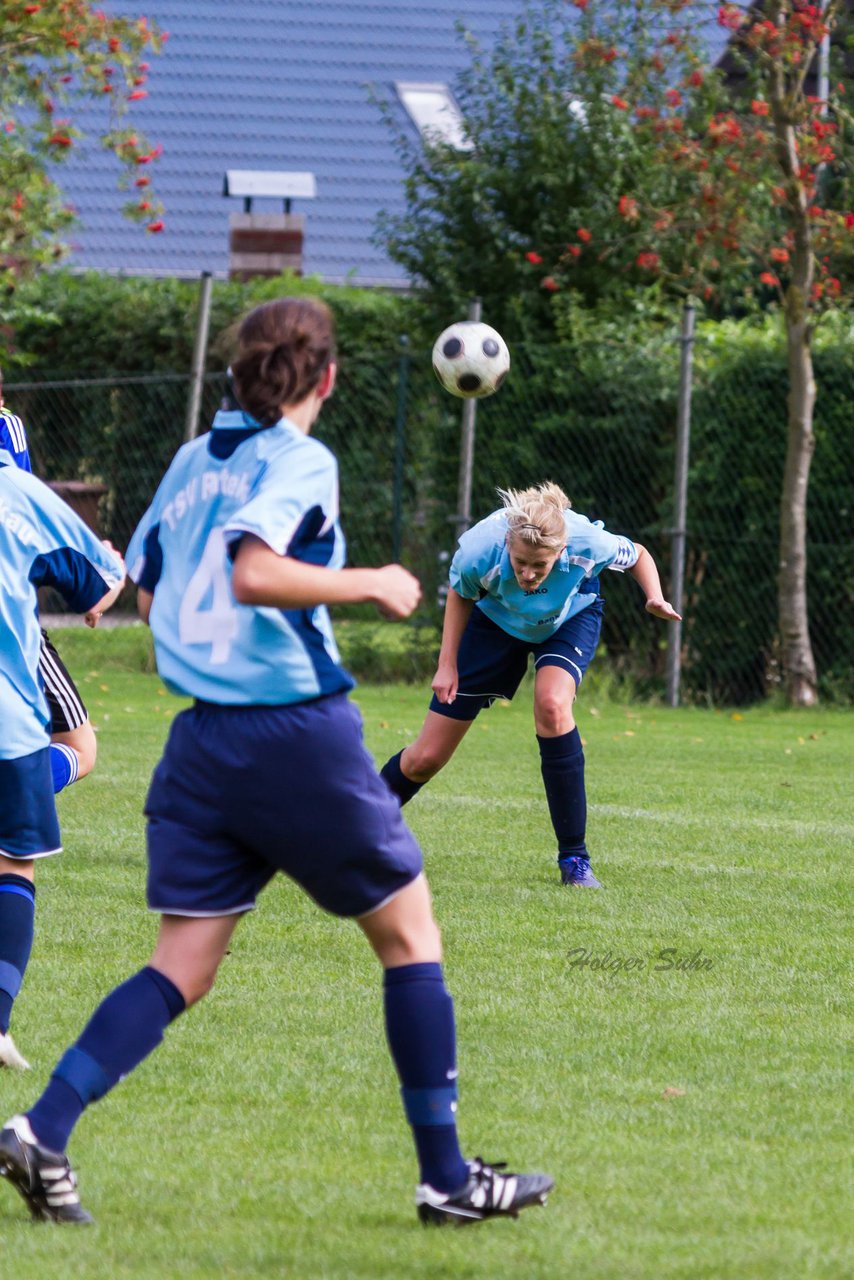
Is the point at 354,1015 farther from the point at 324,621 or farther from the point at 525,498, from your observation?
the point at 525,498

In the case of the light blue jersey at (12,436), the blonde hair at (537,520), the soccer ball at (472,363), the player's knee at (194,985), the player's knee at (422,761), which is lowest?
the player's knee at (422,761)

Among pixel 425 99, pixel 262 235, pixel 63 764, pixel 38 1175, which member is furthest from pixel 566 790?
pixel 425 99

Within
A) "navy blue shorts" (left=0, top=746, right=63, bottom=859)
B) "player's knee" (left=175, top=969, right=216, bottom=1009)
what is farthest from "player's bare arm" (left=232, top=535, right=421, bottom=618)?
"navy blue shorts" (left=0, top=746, right=63, bottom=859)

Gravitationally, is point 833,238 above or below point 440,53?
below

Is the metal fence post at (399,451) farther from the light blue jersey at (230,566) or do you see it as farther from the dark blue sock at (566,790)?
the light blue jersey at (230,566)

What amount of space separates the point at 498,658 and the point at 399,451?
7.92m

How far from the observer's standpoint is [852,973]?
5.26 meters

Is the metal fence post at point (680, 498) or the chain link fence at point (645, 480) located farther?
the chain link fence at point (645, 480)

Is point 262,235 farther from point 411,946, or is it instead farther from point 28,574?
point 411,946

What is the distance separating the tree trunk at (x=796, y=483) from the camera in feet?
42.6

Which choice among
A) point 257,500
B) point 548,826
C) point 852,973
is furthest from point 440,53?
point 257,500

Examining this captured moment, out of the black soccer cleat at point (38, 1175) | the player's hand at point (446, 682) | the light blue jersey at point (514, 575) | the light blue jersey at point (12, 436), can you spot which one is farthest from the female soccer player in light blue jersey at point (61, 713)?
the black soccer cleat at point (38, 1175)

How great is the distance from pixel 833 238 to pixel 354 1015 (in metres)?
9.64

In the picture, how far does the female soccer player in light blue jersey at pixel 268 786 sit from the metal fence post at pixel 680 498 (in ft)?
33.2
